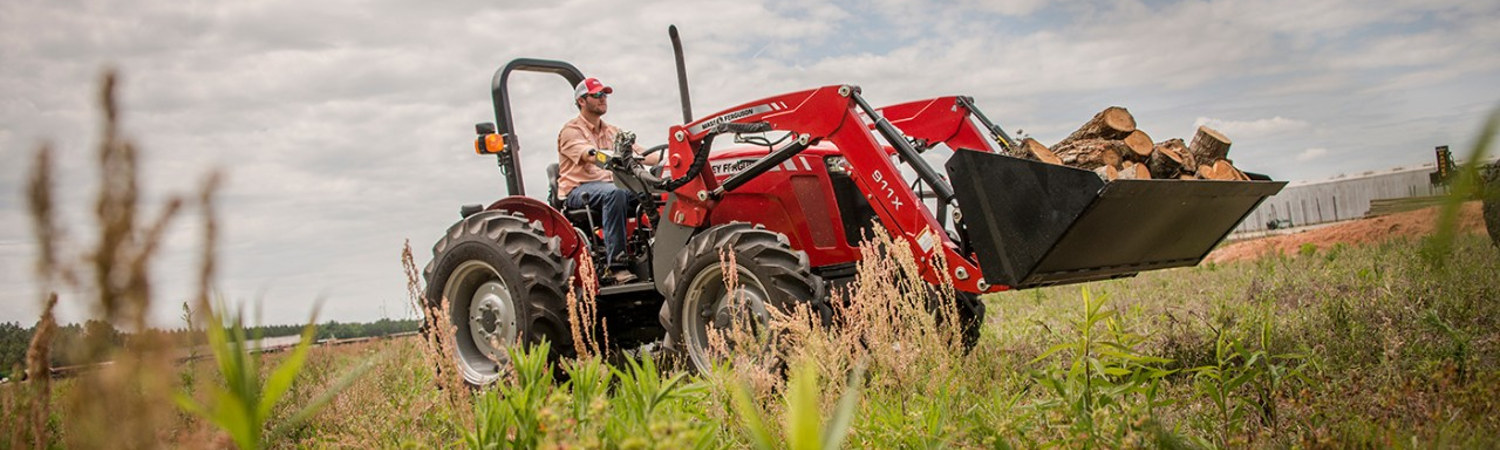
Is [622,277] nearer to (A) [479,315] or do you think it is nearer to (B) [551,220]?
(B) [551,220]

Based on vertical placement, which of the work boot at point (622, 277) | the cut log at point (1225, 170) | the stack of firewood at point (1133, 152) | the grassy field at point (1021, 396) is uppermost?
the stack of firewood at point (1133, 152)

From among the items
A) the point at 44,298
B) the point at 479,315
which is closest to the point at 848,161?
the point at 479,315

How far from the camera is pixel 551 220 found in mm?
7348

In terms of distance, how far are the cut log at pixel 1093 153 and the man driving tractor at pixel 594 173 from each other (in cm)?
293

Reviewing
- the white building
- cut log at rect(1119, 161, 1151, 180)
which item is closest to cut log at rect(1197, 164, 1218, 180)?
cut log at rect(1119, 161, 1151, 180)

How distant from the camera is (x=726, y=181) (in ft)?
21.1

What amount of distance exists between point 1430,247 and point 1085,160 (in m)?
7.04

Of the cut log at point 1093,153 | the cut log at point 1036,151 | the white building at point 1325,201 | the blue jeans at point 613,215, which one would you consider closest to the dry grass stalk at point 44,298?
the blue jeans at point 613,215

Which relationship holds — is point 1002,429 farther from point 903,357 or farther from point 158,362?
point 158,362

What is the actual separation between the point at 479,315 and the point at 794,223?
2.42 metres

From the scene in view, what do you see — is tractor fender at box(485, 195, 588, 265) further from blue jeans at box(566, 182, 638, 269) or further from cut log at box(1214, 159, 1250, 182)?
cut log at box(1214, 159, 1250, 182)

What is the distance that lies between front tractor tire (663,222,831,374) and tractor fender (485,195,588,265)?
3.75ft

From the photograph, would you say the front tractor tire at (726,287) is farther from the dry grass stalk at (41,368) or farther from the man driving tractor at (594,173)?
the dry grass stalk at (41,368)

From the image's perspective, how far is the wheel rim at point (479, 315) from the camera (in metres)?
7.22
